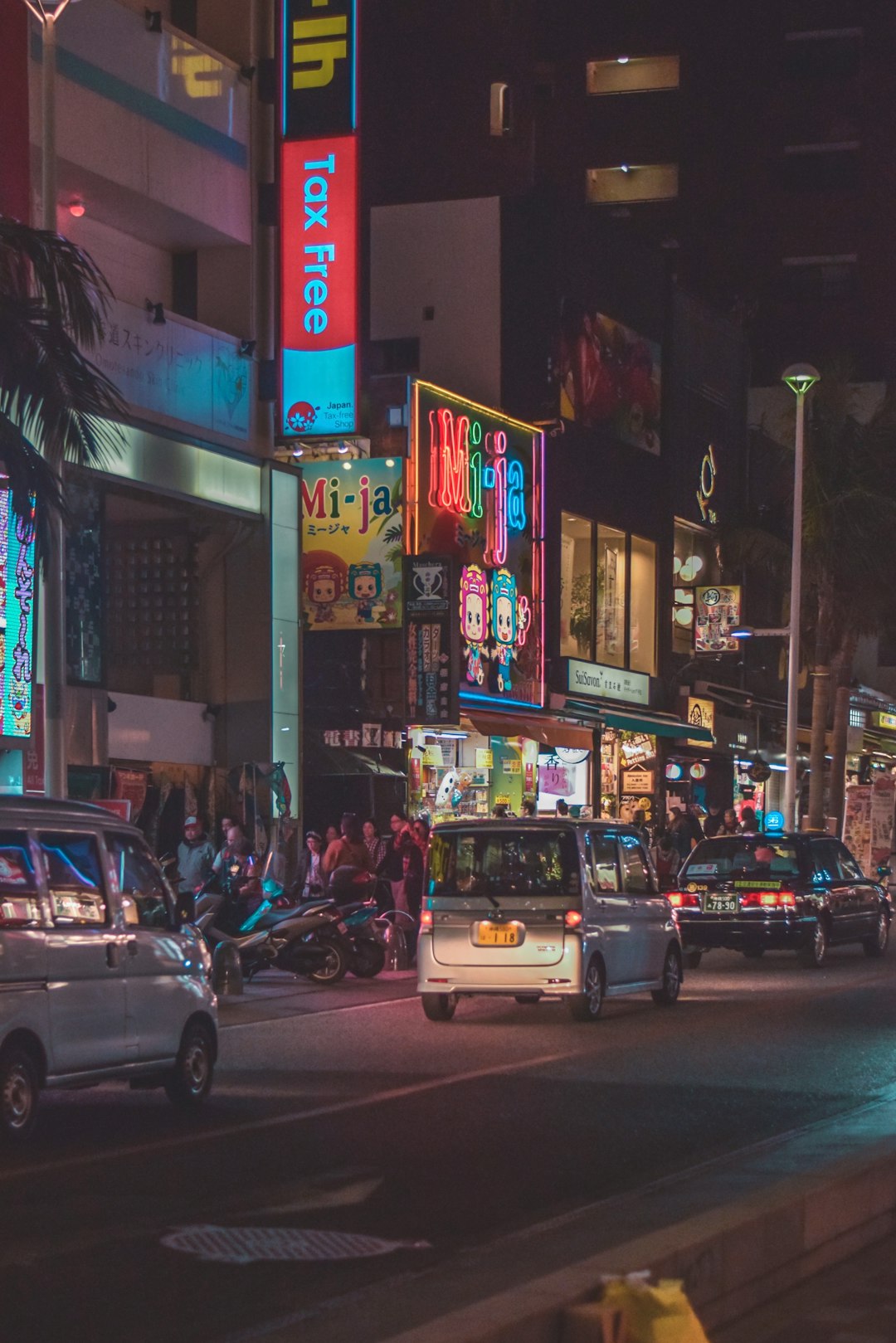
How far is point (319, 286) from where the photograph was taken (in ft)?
93.5

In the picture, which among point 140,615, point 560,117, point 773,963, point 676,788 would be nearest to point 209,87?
point 140,615

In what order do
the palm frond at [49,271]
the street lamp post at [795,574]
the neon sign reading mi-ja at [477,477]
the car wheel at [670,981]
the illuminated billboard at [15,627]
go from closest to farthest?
1. the palm frond at [49,271]
2. the car wheel at [670,981]
3. the illuminated billboard at [15,627]
4. the neon sign reading mi-ja at [477,477]
5. the street lamp post at [795,574]

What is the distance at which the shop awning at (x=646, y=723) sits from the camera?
3825 centimetres

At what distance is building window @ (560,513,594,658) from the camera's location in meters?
39.7

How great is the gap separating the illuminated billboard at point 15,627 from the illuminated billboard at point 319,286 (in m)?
5.71

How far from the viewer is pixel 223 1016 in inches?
740

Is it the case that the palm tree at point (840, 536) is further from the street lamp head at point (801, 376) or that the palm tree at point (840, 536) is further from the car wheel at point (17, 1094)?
the car wheel at point (17, 1094)

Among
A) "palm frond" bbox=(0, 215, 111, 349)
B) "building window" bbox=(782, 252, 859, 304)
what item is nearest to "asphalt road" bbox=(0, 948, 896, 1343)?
"palm frond" bbox=(0, 215, 111, 349)

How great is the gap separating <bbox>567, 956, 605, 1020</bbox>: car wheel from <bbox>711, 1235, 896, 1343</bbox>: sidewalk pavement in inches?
386

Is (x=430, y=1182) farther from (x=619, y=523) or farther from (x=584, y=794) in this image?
(x=619, y=523)

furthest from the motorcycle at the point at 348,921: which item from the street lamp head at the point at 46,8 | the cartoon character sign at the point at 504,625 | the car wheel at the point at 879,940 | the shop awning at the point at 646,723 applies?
the shop awning at the point at 646,723

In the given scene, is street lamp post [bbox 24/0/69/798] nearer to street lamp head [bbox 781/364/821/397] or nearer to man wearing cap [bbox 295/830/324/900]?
man wearing cap [bbox 295/830/324/900]

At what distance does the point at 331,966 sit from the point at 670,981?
3.70 metres

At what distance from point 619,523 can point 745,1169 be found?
3333 cm
